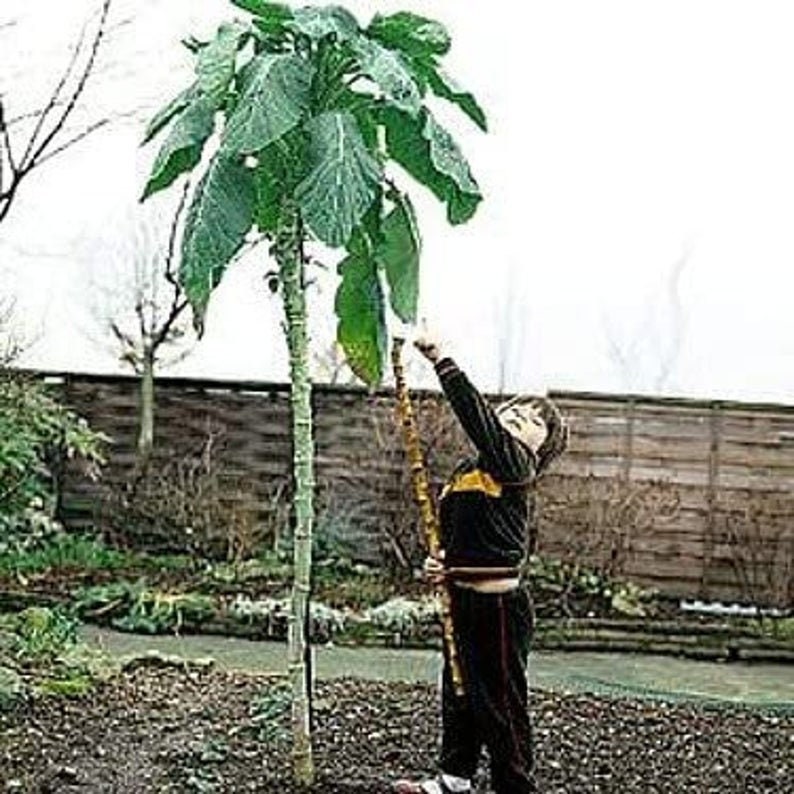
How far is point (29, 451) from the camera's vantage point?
26.0 ft

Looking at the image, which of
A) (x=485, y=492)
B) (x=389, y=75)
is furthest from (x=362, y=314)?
(x=389, y=75)

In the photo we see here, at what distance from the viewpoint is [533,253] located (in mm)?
9797

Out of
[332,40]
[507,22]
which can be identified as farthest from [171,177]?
[507,22]

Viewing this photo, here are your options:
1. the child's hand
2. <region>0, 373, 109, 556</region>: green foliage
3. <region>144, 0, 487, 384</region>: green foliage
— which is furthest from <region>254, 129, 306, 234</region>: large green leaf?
<region>0, 373, 109, 556</region>: green foliage

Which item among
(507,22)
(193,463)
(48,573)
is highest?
(507,22)

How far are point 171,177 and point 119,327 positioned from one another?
6884 mm

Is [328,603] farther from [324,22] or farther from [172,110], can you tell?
[324,22]

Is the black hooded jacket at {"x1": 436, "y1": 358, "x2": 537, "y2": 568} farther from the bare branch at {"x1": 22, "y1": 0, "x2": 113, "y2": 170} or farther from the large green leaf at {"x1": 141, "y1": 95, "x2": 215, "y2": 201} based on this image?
the bare branch at {"x1": 22, "y1": 0, "x2": 113, "y2": 170}

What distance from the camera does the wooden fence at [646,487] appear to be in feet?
31.3

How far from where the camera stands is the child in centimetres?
414

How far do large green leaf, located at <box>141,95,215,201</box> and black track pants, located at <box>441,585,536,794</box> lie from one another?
4.22ft

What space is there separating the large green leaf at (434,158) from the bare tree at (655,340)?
546 cm

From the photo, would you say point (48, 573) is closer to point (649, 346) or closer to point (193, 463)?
point (193, 463)

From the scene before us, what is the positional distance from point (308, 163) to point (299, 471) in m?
0.86
